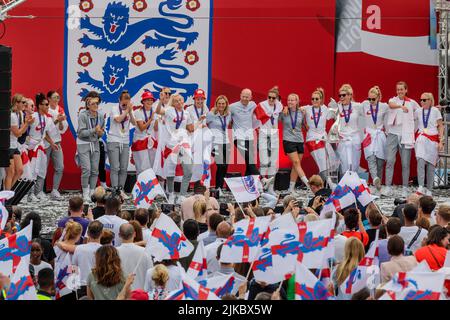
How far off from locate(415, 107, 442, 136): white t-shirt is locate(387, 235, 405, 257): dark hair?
8928 millimetres

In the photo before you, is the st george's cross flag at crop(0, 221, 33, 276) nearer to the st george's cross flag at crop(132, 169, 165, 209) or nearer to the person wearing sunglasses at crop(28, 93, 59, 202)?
the st george's cross flag at crop(132, 169, 165, 209)

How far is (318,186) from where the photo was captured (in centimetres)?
1400

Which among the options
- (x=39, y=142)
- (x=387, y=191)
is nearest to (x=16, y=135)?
(x=39, y=142)

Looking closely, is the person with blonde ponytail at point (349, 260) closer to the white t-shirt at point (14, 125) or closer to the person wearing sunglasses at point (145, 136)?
the white t-shirt at point (14, 125)

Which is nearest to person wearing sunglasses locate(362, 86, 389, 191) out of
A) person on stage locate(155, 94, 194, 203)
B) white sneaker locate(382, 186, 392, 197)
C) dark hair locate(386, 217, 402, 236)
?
white sneaker locate(382, 186, 392, 197)

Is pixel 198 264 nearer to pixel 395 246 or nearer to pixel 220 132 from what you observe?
pixel 395 246

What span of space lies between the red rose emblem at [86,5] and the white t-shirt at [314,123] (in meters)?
3.62

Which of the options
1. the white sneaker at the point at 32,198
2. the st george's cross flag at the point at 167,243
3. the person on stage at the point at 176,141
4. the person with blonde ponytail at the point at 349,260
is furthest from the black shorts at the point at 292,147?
the person with blonde ponytail at the point at 349,260

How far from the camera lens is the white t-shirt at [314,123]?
1850cm

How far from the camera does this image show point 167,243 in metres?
9.91

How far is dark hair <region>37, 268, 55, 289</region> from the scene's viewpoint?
356 inches

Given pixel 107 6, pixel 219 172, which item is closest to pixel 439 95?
pixel 219 172

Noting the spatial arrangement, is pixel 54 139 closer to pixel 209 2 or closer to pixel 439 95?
pixel 209 2

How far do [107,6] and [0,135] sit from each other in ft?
21.9
